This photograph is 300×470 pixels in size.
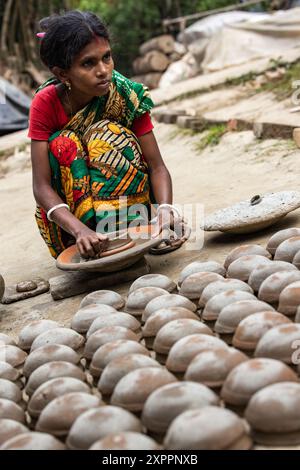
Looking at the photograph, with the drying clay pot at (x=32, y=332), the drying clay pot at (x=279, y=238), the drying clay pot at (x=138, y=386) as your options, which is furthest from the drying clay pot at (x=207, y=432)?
the drying clay pot at (x=279, y=238)

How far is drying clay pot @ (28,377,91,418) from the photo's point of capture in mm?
1997

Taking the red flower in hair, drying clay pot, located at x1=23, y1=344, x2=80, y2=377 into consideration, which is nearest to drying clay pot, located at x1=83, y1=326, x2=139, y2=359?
drying clay pot, located at x1=23, y1=344, x2=80, y2=377

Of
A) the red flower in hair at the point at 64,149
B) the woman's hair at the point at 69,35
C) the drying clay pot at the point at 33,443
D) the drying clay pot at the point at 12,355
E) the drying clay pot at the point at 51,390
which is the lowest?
the drying clay pot at the point at 12,355

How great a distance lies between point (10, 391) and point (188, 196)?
7.74ft

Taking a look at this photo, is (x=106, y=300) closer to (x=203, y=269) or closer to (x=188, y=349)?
(x=203, y=269)

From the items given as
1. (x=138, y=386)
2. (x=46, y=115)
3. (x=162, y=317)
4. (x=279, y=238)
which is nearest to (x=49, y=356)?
(x=162, y=317)

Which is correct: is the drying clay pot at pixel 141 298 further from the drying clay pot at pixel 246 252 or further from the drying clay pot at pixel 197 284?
the drying clay pot at pixel 246 252

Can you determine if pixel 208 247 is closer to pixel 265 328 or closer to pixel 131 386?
pixel 265 328

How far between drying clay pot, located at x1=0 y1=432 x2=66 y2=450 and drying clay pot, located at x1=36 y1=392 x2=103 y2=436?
0.34 feet

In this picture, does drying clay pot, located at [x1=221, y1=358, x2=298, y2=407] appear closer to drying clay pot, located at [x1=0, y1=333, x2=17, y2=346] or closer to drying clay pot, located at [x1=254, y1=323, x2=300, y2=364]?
drying clay pot, located at [x1=254, y1=323, x2=300, y2=364]

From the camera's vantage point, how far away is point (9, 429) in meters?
1.86

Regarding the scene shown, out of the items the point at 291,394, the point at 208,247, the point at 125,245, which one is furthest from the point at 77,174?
the point at 291,394

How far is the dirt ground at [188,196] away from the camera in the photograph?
3.17 meters

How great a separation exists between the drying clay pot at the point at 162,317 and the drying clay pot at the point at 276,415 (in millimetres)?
632
